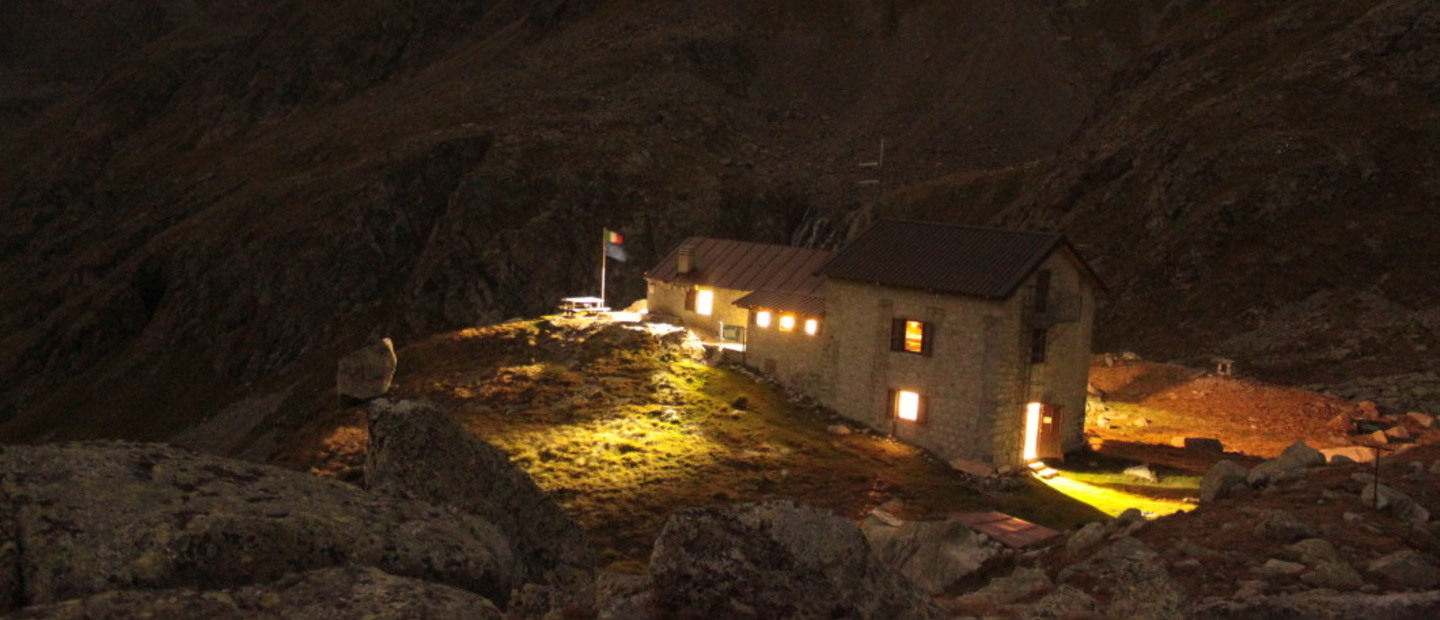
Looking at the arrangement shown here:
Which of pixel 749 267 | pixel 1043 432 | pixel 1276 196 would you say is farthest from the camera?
pixel 1276 196

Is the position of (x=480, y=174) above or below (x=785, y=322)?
above

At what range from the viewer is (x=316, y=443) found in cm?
4478

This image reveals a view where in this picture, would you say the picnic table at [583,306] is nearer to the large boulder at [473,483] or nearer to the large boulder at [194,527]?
the large boulder at [473,483]

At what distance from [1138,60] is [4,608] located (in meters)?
99.8

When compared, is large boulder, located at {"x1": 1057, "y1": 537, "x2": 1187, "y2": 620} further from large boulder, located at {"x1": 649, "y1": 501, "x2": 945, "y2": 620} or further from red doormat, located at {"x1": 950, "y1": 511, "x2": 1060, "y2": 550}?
red doormat, located at {"x1": 950, "y1": 511, "x2": 1060, "y2": 550}

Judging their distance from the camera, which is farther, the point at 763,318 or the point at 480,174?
the point at 480,174

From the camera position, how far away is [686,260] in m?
60.2

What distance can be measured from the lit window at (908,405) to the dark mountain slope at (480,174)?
175 feet

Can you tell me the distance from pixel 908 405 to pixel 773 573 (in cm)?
3696

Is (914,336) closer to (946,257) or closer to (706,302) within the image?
(946,257)

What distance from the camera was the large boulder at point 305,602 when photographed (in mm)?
8172

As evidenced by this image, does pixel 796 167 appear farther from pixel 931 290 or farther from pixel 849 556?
pixel 849 556

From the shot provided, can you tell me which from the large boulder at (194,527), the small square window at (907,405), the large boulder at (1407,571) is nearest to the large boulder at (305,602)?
the large boulder at (194,527)

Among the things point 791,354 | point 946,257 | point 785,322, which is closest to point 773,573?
point 946,257
